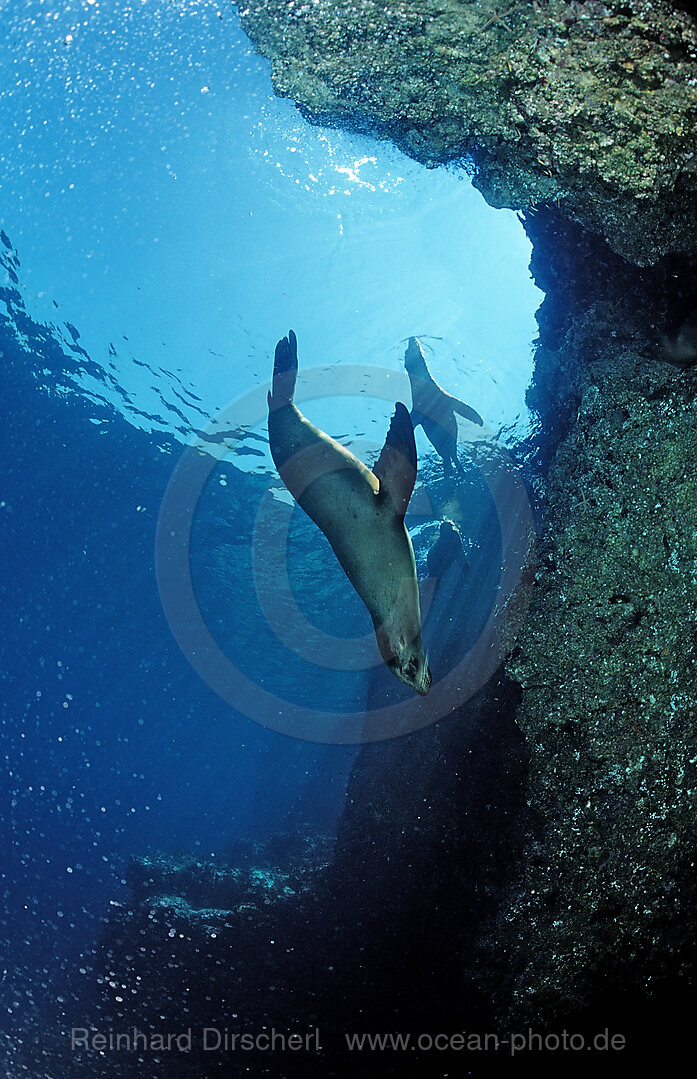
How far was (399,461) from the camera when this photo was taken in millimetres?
2305

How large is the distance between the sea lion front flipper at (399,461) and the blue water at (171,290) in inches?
82.0

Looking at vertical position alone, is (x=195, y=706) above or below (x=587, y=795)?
above

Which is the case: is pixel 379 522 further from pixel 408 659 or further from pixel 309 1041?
pixel 309 1041

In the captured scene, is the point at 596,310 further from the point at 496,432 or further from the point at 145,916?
the point at 145,916

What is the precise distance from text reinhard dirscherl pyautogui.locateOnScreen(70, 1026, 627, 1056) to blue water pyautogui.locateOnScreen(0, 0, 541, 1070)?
1.01m

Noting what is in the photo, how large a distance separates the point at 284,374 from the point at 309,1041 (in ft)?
14.3

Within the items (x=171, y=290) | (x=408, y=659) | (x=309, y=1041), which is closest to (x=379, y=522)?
(x=408, y=659)

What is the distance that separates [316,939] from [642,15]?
529 centimetres

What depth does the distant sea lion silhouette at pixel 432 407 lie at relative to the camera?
4.38 m

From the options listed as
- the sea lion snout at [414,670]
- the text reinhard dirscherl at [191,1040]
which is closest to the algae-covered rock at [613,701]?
the sea lion snout at [414,670]

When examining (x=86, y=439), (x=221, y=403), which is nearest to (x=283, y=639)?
(x=86, y=439)

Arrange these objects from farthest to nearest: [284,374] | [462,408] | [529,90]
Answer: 1. [462,408]
2. [284,374]
3. [529,90]

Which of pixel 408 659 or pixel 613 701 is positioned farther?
pixel 613 701

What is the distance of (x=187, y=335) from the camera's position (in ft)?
32.4
